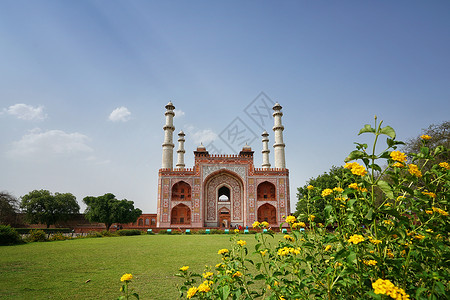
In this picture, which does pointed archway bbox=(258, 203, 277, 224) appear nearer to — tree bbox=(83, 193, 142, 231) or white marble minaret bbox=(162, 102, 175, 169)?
white marble minaret bbox=(162, 102, 175, 169)

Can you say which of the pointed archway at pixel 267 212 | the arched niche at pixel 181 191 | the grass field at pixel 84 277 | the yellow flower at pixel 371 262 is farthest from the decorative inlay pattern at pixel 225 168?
the yellow flower at pixel 371 262

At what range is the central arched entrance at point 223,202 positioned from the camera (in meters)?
25.8

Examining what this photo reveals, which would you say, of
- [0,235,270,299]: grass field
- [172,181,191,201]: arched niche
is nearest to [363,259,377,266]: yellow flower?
[0,235,270,299]: grass field

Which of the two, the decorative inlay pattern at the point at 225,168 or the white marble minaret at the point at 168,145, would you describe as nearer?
the white marble minaret at the point at 168,145

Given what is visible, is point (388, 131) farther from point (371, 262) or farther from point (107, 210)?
point (107, 210)

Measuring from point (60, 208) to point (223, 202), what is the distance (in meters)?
18.6

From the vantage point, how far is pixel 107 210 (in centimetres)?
2436

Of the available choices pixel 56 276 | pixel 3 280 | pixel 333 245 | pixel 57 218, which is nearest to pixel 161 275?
pixel 56 276

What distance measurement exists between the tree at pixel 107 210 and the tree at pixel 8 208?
9775 mm

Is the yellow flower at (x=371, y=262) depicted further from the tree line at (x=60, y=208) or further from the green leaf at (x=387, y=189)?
the tree line at (x=60, y=208)

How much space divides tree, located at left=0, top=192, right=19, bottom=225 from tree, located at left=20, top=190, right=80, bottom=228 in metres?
1.21

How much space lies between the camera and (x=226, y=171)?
26.5 meters

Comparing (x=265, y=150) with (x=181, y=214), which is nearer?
(x=181, y=214)

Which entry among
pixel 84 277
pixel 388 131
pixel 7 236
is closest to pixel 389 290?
pixel 388 131
